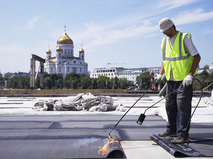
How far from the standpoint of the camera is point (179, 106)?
380cm

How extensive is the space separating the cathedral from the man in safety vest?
146602mm

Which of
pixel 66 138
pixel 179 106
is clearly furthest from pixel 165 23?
pixel 66 138

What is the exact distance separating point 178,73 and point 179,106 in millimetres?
463

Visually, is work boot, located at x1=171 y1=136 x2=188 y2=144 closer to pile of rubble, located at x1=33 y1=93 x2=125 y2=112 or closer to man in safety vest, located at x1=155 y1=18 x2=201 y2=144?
man in safety vest, located at x1=155 y1=18 x2=201 y2=144

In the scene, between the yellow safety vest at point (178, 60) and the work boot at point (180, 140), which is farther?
the yellow safety vest at point (178, 60)

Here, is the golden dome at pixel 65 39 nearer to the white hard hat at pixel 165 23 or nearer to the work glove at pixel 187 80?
the white hard hat at pixel 165 23

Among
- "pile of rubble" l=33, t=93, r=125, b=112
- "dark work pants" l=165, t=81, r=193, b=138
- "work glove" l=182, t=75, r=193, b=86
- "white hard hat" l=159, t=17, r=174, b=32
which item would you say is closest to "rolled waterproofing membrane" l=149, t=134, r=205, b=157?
"dark work pants" l=165, t=81, r=193, b=138

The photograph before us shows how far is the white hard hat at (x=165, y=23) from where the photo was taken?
3889mm

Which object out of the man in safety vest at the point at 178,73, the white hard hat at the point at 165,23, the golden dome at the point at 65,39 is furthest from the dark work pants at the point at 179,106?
the golden dome at the point at 65,39

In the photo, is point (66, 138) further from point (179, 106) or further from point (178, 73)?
point (178, 73)

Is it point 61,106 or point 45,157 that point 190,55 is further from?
point 61,106

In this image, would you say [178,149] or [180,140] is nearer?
[178,149]

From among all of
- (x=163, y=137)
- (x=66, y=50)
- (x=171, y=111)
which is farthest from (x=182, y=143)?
(x=66, y=50)

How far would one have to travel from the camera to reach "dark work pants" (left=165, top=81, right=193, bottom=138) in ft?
12.2
